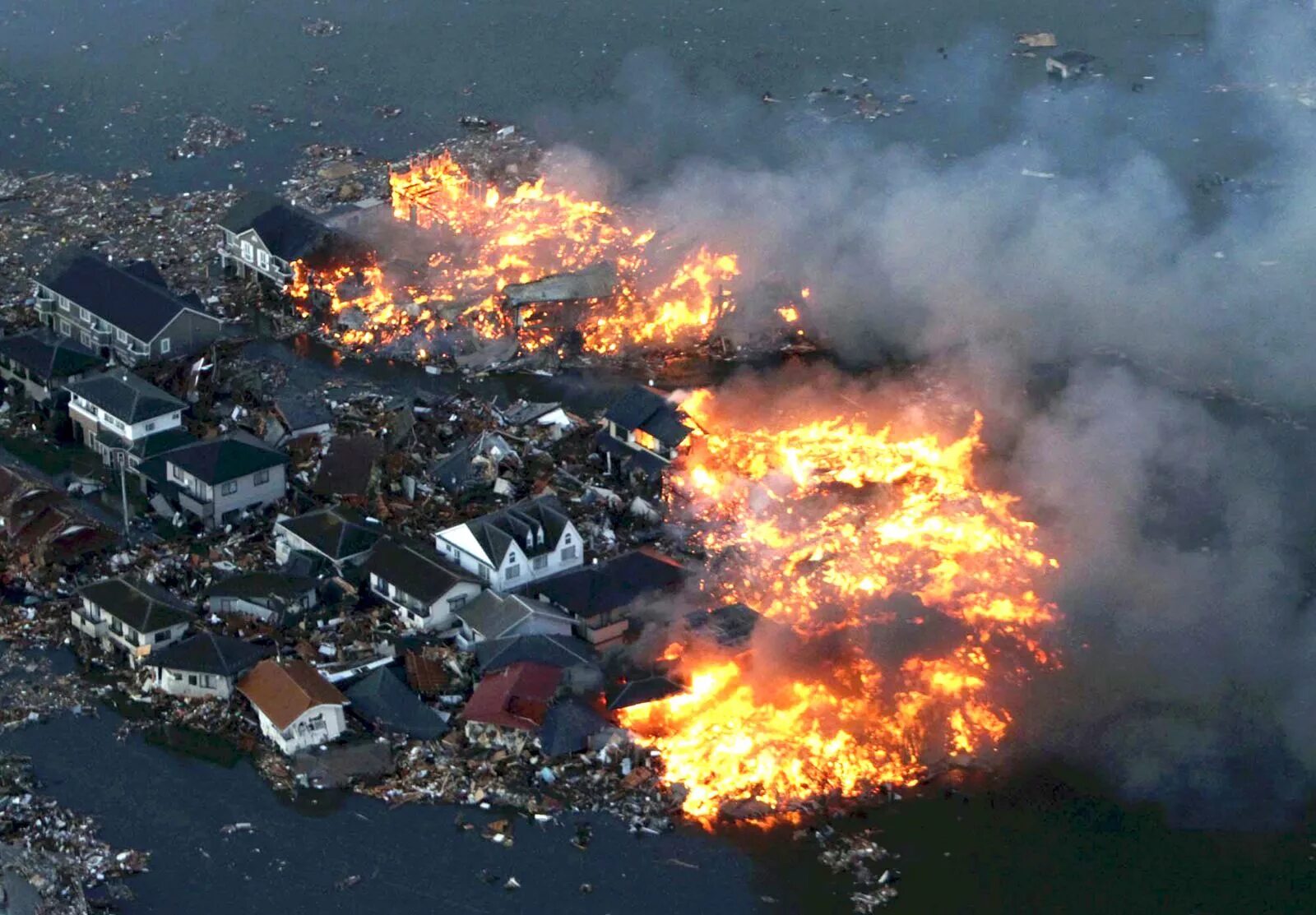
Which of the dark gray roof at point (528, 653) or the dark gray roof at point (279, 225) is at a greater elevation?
the dark gray roof at point (279, 225)

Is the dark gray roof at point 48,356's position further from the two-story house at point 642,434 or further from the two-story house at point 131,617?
the two-story house at point 642,434

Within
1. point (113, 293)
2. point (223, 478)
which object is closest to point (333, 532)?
point (223, 478)

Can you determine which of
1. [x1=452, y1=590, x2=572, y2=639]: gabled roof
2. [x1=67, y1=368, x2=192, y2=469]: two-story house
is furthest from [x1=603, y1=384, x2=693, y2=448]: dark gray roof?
[x1=67, y1=368, x2=192, y2=469]: two-story house

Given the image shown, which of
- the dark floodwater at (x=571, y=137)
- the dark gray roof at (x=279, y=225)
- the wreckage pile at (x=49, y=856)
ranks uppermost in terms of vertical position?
the dark gray roof at (x=279, y=225)

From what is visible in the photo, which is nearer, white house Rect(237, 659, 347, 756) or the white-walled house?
white house Rect(237, 659, 347, 756)

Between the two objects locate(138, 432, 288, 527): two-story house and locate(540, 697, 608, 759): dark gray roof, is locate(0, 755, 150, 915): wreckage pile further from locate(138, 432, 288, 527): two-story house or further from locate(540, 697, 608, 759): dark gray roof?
locate(138, 432, 288, 527): two-story house

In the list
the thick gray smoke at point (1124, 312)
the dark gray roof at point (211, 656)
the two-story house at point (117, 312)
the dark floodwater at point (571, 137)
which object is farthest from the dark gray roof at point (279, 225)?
the dark gray roof at point (211, 656)

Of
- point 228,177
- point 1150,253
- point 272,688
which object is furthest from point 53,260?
Result: point 1150,253
